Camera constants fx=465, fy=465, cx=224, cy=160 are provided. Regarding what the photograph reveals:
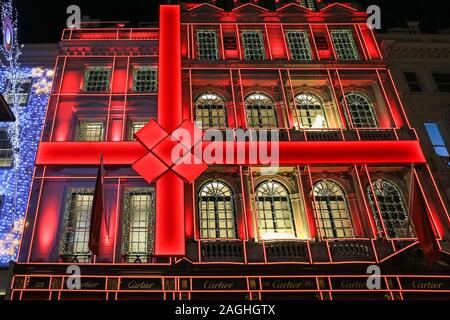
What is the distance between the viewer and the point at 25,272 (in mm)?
16828

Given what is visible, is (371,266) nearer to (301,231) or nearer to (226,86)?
(301,231)

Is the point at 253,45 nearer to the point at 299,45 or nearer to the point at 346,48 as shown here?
the point at 299,45

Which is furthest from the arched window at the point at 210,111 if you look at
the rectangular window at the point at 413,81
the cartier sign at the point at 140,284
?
the rectangular window at the point at 413,81

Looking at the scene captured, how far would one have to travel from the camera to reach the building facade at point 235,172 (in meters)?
16.9

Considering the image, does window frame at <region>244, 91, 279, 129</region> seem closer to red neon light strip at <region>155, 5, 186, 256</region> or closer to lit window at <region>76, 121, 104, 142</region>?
red neon light strip at <region>155, 5, 186, 256</region>

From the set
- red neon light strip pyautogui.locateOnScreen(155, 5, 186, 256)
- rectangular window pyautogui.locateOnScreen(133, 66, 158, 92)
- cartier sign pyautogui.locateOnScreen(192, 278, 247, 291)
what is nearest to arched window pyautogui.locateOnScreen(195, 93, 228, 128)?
red neon light strip pyautogui.locateOnScreen(155, 5, 186, 256)

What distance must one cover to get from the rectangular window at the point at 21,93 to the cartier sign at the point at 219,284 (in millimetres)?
12516

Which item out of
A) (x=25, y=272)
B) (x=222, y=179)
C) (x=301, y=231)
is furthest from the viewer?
(x=222, y=179)

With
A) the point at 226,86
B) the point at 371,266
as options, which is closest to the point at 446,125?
the point at 371,266

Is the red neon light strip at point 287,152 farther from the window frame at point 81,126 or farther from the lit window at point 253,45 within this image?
the lit window at point 253,45

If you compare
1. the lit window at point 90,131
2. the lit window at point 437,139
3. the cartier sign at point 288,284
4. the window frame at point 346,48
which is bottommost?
the cartier sign at point 288,284

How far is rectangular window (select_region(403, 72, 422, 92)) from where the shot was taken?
23.8 meters

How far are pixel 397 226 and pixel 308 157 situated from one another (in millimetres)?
4633

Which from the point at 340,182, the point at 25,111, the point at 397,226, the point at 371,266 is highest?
the point at 25,111
